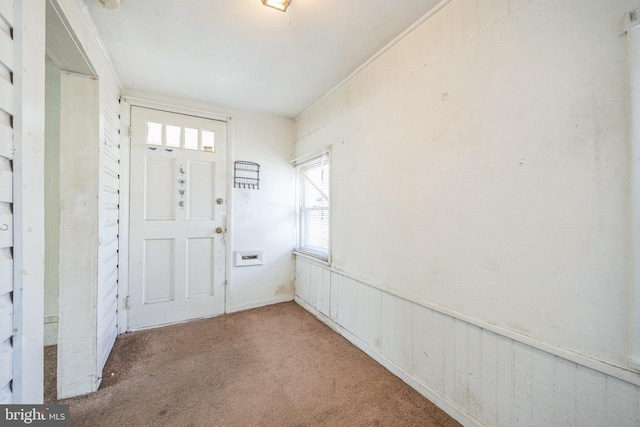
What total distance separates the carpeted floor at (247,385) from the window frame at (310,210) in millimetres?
869

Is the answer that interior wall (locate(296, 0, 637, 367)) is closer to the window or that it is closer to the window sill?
the window sill

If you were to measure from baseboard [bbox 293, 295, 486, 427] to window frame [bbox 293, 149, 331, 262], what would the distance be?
2.33 feet

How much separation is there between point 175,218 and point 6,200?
2048 mm

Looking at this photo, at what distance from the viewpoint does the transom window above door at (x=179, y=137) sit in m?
2.67

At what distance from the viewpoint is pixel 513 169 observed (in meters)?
1.22

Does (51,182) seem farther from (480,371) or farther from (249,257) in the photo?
(480,371)

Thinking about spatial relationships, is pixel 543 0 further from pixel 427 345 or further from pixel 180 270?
pixel 180 270

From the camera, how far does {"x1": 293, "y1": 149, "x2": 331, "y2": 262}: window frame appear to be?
267 centimetres

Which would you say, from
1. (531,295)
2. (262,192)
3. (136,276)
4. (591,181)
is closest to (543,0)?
(591,181)

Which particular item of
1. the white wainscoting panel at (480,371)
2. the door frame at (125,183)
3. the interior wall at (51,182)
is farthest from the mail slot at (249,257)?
the interior wall at (51,182)

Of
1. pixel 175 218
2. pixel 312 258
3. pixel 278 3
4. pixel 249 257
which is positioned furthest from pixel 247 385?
pixel 278 3

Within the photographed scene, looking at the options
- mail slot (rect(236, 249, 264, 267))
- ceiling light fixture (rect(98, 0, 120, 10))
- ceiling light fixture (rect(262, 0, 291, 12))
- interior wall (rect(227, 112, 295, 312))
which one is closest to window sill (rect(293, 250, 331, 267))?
interior wall (rect(227, 112, 295, 312))

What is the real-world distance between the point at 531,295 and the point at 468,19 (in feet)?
4.75

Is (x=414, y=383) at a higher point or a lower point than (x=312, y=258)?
lower
